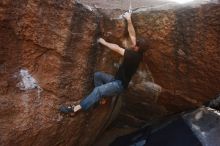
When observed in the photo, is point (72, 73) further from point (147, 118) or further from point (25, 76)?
point (147, 118)

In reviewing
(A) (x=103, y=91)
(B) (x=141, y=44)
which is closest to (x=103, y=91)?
(A) (x=103, y=91)

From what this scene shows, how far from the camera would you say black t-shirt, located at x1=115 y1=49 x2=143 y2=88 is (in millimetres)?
5555

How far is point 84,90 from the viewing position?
609 cm

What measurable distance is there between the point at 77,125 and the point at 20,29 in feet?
6.77

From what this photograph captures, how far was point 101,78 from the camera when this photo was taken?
5.95 metres

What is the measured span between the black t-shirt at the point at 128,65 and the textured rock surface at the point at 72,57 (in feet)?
1.83

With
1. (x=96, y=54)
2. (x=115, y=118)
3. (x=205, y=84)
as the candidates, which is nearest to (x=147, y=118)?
(x=115, y=118)

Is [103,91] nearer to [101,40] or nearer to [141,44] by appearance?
[101,40]

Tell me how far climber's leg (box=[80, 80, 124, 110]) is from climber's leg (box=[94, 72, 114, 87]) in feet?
0.51

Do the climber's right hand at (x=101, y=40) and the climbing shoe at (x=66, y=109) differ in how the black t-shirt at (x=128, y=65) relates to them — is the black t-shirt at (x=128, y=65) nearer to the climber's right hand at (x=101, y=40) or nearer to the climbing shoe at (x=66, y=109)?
the climber's right hand at (x=101, y=40)

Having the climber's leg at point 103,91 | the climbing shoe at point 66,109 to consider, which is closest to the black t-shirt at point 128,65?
the climber's leg at point 103,91

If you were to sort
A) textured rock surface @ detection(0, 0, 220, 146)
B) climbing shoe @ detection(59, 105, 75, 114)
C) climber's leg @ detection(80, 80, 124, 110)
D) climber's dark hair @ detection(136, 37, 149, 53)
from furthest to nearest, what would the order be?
climbing shoe @ detection(59, 105, 75, 114)
climber's leg @ detection(80, 80, 124, 110)
climber's dark hair @ detection(136, 37, 149, 53)
textured rock surface @ detection(0, 0, 220, 146)

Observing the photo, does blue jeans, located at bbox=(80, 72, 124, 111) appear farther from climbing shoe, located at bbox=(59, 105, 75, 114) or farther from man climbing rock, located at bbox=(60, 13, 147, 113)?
climbing shoe, located at bbox=(59, 105, 75, 114)

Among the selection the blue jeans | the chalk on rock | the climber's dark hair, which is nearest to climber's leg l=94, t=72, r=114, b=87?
the blue jeans
